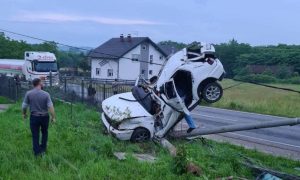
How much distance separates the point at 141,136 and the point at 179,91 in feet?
5.28

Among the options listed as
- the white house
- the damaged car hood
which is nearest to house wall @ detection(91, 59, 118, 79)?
the white house

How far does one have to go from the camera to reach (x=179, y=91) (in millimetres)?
13945

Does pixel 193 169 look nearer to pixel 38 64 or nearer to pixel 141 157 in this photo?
pixel 141 157

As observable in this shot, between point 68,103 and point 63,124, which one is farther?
point 68,103

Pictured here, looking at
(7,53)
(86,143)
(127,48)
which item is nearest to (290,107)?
(86,143)

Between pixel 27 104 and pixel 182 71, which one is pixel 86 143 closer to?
pixel 27 104

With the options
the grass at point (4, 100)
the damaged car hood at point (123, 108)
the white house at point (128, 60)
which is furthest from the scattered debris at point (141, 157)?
the white house at point (128, 60)

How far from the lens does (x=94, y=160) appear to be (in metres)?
9.95

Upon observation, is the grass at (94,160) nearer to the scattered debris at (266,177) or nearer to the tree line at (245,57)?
the scattered debris at (266,177)

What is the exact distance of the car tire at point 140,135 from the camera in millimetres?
13773

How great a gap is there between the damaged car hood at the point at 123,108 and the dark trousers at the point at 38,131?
10.5 feet

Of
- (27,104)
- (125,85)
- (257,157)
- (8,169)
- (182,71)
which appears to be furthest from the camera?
(125,85)

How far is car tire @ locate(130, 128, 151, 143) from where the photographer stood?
13.8 meters

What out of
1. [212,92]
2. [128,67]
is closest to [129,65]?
[128,67]
